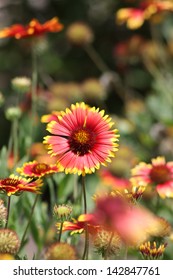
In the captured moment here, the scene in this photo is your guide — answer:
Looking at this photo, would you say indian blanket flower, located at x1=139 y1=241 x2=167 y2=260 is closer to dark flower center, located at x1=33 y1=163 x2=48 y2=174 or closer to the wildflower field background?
the wildflower field background

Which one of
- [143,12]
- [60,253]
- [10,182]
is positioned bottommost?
[60,253]

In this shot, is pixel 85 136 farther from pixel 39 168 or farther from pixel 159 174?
pixel 159 174

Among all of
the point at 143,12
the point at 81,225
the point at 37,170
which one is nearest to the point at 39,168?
the point at 37,170

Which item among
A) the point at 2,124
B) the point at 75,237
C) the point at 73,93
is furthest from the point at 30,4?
the point at 75,237

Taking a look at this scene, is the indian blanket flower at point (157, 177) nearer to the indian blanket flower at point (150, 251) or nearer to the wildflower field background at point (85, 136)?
the wildflower field background at point (85, 136)

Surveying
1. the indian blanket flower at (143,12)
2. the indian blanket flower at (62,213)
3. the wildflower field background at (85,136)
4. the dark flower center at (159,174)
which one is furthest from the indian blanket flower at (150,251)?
the indian blanket flower at (143,12)

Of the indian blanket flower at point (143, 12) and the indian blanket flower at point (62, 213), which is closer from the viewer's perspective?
the indian blanket flower at point (62, 213)

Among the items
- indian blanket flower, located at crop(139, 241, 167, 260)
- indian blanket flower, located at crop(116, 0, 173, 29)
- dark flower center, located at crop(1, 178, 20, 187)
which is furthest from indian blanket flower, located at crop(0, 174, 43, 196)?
indian blanket flower, located at crop(116, 0, 173, 29)
